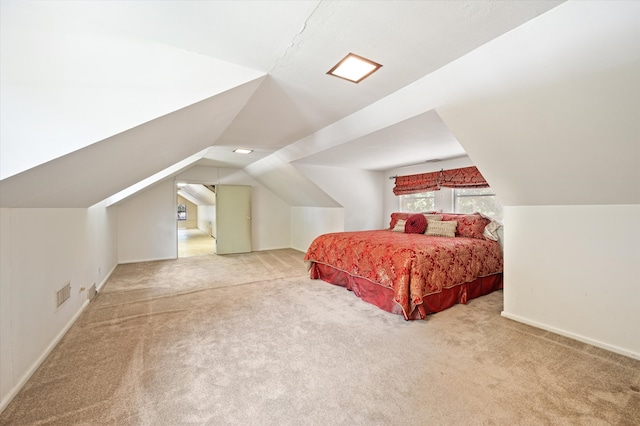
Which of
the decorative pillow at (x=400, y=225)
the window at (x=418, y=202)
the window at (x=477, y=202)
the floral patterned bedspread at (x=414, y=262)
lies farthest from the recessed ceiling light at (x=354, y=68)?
the window at (x=418, y=202)

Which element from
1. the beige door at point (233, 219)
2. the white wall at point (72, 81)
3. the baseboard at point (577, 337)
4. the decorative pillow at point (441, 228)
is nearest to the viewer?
the white wall at point (72, 81)

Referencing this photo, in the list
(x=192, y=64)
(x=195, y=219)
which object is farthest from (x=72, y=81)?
(x=195, y=219)

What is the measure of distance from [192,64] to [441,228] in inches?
145

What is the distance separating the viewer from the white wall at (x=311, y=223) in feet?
17.8

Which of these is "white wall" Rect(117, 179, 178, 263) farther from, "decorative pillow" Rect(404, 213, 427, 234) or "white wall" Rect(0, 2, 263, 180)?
"decorative pillow" Rect(404, 213, 427, 234)

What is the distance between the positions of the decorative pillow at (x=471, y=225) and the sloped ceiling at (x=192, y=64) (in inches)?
74.9

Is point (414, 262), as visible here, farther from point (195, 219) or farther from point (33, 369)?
point (195, 219)

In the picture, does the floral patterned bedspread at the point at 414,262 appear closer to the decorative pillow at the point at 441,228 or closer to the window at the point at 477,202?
the decorative pillow at the point at 441,228

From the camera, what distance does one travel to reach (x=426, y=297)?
2.68m

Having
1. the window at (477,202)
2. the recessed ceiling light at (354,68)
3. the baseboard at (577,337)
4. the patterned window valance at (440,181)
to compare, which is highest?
the recessed ceiling light at (354,68)

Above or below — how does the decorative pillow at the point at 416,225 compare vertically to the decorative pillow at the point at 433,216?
below

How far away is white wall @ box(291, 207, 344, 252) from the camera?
5430 millimetres

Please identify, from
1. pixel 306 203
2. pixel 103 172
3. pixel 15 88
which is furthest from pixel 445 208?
pixel 15 88

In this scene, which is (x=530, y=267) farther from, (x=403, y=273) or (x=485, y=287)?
(x=403, y=273)
